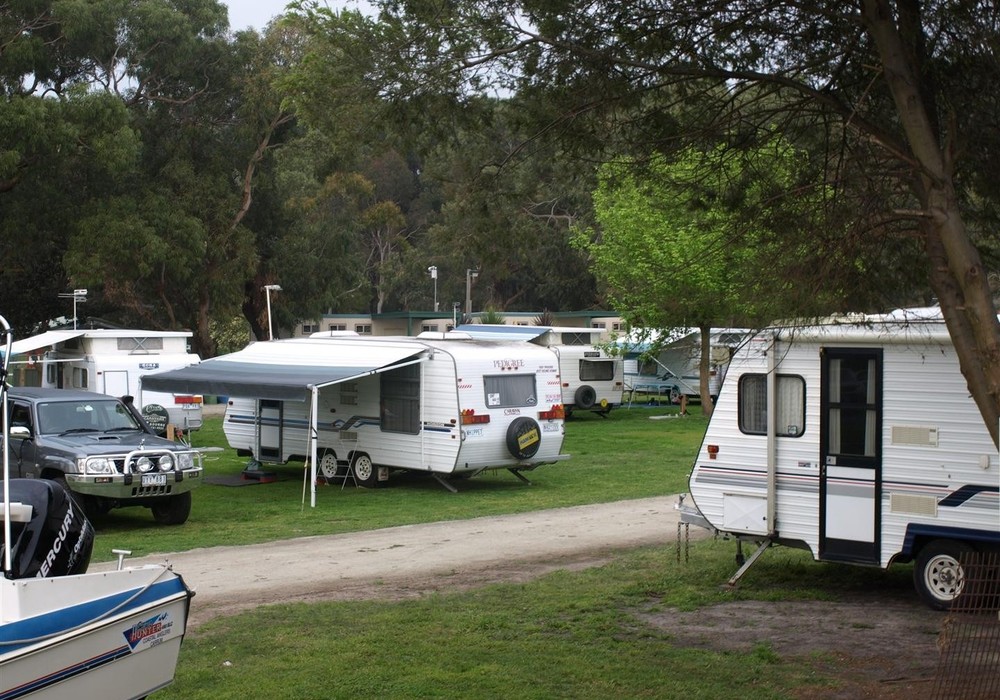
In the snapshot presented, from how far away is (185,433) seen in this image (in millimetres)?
26500

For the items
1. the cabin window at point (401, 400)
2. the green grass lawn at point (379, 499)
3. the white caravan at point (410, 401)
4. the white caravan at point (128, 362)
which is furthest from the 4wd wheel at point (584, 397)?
the cabin window at point (401, 400)

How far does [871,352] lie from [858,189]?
203 centimetres

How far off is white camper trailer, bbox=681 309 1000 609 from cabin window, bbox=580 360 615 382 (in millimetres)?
23294

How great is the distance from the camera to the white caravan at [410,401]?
18.2 m

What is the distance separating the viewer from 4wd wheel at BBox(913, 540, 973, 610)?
9523 millimetres

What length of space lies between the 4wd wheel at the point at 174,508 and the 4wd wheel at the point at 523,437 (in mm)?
5480

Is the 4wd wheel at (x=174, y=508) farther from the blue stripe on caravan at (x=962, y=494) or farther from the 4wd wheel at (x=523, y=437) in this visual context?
the blue stripe on caravan at (x=962, y=494)

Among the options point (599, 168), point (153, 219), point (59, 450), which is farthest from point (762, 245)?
point (153, 219)

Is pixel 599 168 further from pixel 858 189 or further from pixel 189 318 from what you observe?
pixel 189 318

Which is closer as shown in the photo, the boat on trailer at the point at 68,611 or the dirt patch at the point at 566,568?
the boat on trailer at the point at 68,611

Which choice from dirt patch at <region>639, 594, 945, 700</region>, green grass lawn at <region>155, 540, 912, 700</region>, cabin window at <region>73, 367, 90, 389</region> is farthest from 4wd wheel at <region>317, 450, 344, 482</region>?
dirt patch at <region>639, 594, 945, 700</region>

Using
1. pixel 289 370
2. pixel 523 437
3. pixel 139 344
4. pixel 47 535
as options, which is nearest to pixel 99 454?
pixel 289 370

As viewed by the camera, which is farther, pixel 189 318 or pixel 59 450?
pixel 189 318

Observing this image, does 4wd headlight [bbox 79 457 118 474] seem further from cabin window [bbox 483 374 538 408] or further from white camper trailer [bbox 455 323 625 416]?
white camper trailer [bbox 455 323 625 416]
